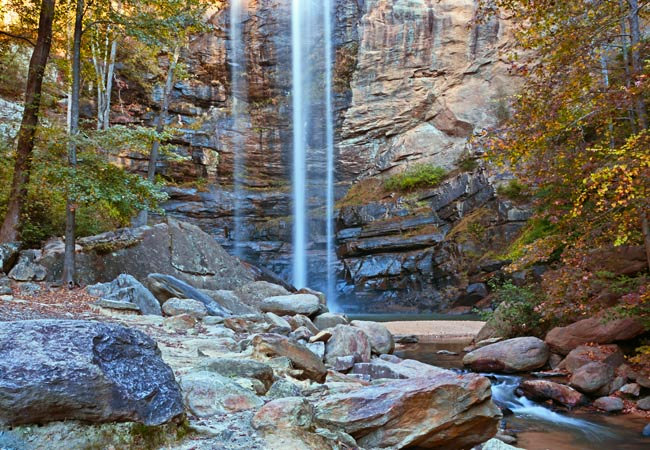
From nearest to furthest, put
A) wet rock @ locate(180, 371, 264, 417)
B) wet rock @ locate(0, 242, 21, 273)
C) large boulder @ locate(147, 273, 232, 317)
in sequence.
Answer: wet rock @ locate(180, 371, 264, 417)
wet rock @ locate(0, 242, 21, 273)
large boulder @ locate(147, 273, 232, 317)

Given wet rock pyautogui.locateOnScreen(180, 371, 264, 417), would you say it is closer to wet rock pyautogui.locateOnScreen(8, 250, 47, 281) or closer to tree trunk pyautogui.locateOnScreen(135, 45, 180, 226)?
wet rock pyautogui.locateOnScreen(8, 250, 47, 281)

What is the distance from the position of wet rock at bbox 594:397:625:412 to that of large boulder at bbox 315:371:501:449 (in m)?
4.36

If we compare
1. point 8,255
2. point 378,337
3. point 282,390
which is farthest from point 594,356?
point 8,255

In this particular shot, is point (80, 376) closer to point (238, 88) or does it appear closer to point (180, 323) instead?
point (180, 323)

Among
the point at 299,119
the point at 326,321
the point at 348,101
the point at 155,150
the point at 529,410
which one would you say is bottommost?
the point at 529,410

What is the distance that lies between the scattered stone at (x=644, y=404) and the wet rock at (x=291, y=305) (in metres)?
6.47

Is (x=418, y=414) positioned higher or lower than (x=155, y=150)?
lower

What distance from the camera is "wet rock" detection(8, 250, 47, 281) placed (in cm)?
896

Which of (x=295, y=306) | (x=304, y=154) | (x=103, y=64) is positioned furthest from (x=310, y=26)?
(x=295, y=306)

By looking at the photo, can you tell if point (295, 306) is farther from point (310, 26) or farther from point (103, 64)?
point (310, 26)

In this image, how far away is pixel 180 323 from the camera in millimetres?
7043

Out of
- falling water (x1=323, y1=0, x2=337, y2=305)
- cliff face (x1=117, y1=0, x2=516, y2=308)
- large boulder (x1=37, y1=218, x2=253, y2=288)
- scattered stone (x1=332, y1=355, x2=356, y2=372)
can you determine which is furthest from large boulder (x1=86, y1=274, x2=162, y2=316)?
falling water (x1=323, y1=0, x2=337, y2=305)

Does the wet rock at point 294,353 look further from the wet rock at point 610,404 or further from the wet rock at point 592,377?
the wet rock at point 592,377

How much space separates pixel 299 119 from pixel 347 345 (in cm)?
2650
